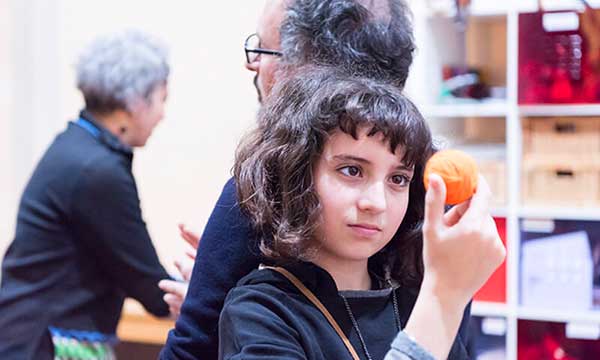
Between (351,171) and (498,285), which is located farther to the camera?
(498,285)

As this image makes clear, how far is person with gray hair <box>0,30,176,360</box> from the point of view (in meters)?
2.00

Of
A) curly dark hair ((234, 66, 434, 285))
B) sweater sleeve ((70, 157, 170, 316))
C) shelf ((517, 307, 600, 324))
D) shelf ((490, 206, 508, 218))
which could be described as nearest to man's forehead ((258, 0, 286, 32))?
curly dark hair ((234, 66, 434, 285))

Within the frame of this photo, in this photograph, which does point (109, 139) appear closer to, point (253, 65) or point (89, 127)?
point (89, 127)

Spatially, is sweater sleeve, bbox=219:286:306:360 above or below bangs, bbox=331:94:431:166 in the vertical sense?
below

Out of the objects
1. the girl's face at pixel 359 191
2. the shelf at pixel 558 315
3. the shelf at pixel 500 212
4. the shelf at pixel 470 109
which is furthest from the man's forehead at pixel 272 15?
the shelf at pixel 558 315

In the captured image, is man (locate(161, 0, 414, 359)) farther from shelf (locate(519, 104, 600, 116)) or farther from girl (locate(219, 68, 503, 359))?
shelf (locate(519, 104, 600, 116))

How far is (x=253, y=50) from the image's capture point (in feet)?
3.94

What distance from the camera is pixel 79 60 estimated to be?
2209 millimetres

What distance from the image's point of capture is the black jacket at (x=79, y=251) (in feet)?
6.55

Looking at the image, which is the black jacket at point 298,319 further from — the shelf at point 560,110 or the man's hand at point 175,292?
the shelf at point 560,110

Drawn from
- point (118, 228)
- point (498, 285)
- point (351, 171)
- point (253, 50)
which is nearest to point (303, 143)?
point (351, 171)

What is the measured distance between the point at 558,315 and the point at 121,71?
4.61ft

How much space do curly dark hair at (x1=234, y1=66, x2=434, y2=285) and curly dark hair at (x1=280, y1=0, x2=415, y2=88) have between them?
0.24ft

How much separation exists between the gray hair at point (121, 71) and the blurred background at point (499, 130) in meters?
0.21
